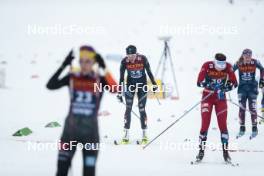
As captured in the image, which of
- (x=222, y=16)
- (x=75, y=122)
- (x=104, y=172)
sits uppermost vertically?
(x=222, y=16)

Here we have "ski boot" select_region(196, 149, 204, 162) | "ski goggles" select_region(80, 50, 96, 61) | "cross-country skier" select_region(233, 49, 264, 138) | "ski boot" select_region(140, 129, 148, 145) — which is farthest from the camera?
"cross-country skier" select_region(233, 49, 264, 138)

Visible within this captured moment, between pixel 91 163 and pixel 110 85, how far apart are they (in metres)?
0.87

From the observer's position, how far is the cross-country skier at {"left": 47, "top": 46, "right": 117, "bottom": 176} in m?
5.12

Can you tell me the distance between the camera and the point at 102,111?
500 inches

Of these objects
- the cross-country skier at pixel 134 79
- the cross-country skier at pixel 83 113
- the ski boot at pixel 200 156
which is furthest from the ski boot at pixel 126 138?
the cross-country skier at pixel 83 113

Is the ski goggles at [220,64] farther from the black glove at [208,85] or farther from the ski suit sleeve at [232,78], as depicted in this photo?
the black glove at [208,85]

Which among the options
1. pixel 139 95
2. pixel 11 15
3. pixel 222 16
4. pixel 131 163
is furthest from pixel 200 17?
pixel 131 163

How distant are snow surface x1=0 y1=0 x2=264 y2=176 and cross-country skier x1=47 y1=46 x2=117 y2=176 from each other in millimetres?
1984

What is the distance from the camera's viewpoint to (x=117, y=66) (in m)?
20.0

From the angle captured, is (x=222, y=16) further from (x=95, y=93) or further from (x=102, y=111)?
(x=95, y=93)

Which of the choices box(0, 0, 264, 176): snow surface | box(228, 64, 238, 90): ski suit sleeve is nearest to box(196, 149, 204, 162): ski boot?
box(0, 0, 264, 176): snow surface

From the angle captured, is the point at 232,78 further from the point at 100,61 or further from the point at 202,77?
the point at 100,61

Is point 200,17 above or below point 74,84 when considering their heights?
above

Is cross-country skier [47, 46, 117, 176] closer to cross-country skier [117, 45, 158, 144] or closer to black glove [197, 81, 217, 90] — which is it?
black glove [197, 81, 217, 90]
